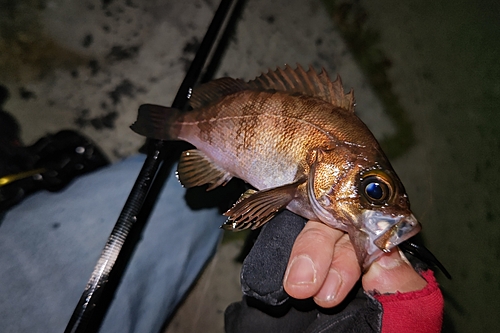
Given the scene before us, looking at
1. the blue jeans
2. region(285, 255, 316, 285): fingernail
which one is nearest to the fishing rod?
the blue jeans

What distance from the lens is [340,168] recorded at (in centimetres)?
87

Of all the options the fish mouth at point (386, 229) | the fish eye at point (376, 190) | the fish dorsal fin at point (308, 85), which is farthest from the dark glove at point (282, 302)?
the fish dorsal fin at point (308, 85)

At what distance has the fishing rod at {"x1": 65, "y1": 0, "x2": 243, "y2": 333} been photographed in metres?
0.95

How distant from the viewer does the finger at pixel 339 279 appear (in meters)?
0.84

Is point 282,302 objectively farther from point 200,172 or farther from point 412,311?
point 200,172

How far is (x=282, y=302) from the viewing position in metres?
0.94

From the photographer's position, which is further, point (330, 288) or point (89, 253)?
point (89, 253)

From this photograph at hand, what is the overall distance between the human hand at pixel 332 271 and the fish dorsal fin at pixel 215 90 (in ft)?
1.69

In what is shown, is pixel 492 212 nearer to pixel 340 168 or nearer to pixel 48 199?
pixel 340 168

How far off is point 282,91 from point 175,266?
79 centimetres

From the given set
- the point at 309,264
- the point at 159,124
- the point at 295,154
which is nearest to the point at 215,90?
the point at 159,124

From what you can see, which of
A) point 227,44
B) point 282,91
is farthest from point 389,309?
point 227,44

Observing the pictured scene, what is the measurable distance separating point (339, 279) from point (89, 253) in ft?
2.78

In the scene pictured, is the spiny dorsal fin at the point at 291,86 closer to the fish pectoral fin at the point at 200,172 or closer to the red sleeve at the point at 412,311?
the fish pectoral fin at the point at 200,172
